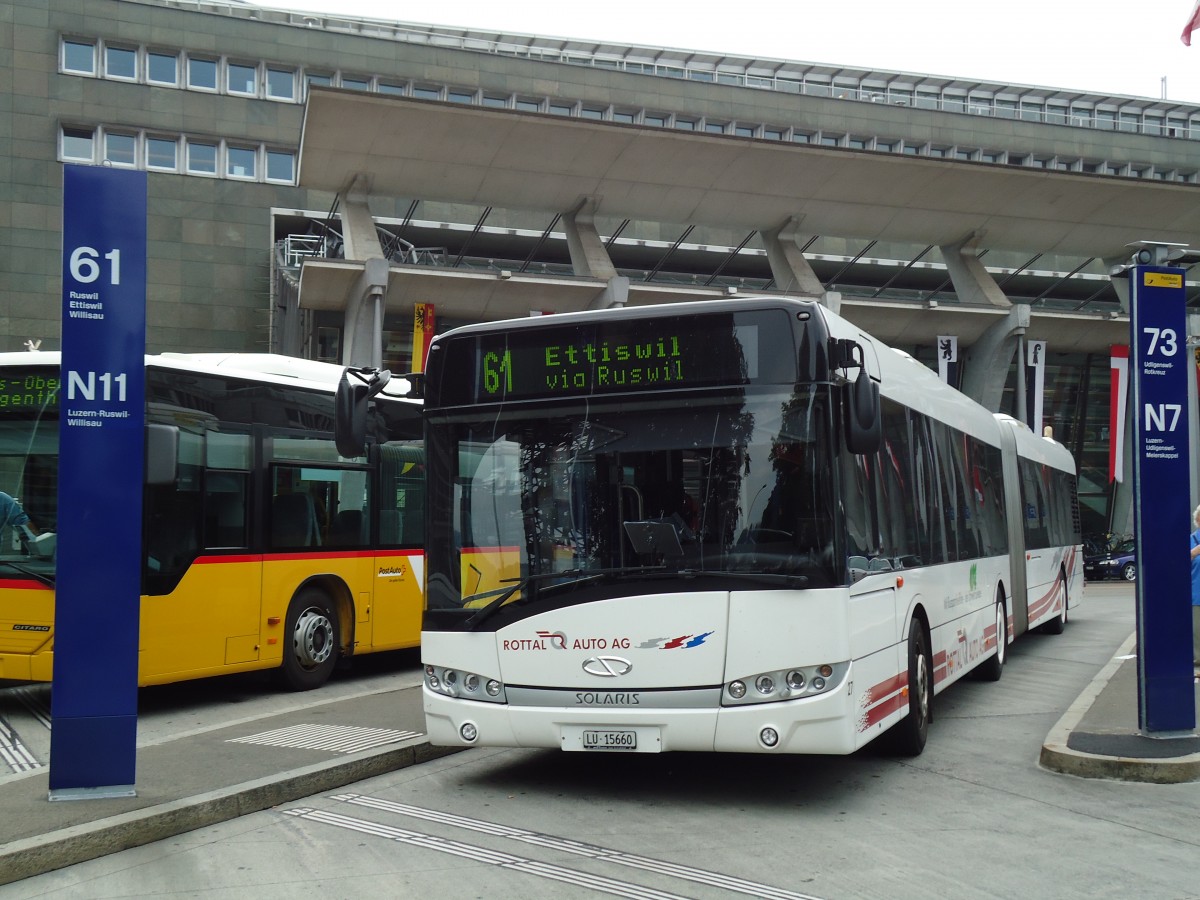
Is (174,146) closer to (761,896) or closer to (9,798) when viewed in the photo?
(9,798)

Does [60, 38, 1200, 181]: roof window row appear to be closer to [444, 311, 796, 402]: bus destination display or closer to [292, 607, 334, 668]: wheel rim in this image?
[292, 607, 334, 668]: wheel rim

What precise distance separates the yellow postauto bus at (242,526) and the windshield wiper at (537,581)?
5.02 ft

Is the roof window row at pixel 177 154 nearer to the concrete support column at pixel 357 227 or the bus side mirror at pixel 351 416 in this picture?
the concrete support column at pixel 357 227

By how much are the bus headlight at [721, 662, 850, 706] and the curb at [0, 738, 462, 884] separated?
260cm

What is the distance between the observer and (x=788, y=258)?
120 feet

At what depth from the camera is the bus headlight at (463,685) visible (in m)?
7.56

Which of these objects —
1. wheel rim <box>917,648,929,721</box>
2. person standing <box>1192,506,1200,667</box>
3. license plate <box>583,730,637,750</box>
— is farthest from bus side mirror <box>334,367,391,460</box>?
person standing <box>1192,506,1200,667</box>

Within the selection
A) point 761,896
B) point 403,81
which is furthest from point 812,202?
point 761,896

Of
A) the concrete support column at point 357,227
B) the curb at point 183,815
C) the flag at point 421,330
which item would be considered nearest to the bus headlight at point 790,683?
the curb at point 183,815

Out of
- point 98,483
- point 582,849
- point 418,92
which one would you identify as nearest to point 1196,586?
point 582,849

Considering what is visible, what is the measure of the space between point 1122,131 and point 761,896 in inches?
2250

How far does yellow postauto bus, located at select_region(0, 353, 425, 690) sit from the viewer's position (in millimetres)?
10609

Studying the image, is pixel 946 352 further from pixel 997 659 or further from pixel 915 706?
pixel 915 706

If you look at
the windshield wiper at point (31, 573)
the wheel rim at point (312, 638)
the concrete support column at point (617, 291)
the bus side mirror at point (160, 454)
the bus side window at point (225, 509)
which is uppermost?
the concrete support column at point (617, 291)
